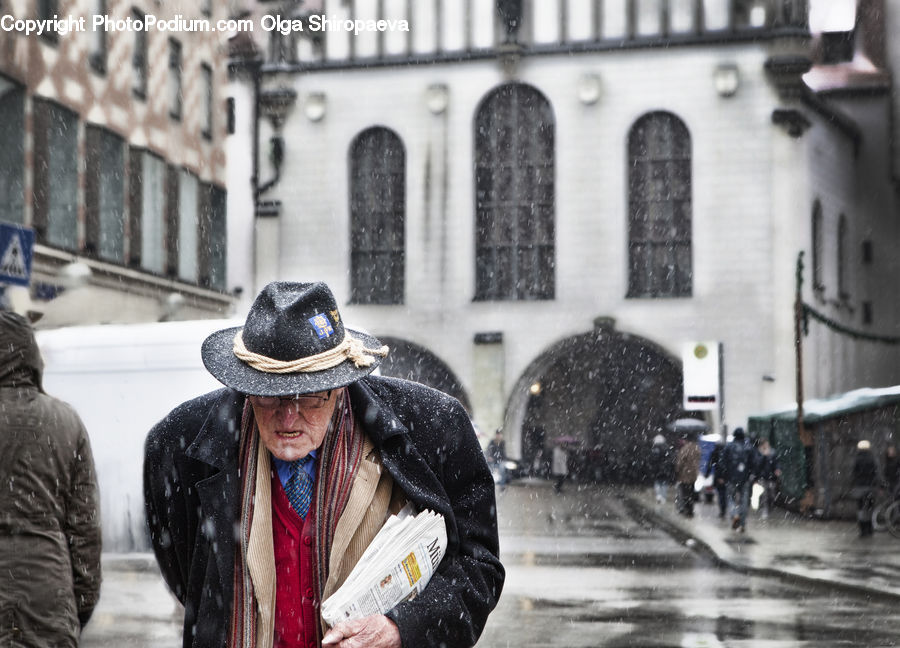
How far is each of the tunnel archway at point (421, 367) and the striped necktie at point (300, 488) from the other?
3323 centimetres

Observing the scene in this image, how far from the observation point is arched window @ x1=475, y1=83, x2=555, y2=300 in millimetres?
37094

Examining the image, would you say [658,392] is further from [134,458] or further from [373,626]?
[373,626]

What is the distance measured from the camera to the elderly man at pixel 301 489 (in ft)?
9.68

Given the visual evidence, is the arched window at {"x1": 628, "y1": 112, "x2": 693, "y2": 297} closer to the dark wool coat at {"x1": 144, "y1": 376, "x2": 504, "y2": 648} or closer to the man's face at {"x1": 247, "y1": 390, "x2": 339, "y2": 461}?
the dark wool coat at {"x1": 144, "y1": 376, "x2": 504, "y2": 648}

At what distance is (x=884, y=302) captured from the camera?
132 feet

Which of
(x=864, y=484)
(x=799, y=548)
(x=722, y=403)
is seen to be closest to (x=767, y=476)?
(x=864, y=484)

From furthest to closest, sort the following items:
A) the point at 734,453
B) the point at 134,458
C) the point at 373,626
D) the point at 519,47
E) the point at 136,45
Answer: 1. the point at 519,47
2. the point at 136,45
3. the point at 734,453
4. the point at 134,458
5. the point at 373,626

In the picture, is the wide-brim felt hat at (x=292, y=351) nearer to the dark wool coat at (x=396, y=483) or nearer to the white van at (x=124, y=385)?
the dark wool coat at (x=396, y=483)

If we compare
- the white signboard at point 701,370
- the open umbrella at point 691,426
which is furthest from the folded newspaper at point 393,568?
the open umbrella at point 691,426

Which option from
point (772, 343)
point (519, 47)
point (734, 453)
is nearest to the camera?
point (734, 453)

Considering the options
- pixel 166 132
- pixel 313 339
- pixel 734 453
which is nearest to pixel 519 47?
pixel 166 132

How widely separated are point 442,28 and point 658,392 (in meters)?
11.0

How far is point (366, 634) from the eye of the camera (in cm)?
288

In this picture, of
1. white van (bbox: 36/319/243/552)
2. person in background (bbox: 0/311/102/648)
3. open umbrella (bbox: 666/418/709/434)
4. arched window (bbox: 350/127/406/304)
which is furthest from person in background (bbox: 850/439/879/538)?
arched window (bbox: 350/127/406/304)
